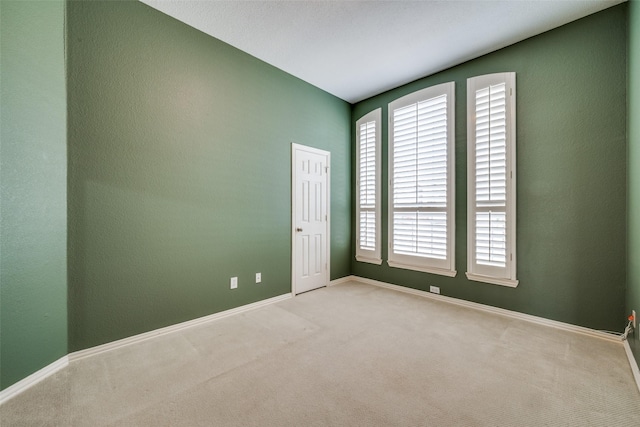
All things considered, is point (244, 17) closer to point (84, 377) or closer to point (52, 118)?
point (52, 118)

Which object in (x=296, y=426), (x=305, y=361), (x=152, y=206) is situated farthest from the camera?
(x=152, y=206)

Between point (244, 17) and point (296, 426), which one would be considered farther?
point (244, 17)

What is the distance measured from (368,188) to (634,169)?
274 cm

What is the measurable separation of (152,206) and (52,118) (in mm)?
904

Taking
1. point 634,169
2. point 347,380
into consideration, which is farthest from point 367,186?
point 347,380

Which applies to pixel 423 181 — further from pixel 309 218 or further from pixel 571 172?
pixel 309 218

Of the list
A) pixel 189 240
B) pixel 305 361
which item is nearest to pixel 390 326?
pixel 305 361

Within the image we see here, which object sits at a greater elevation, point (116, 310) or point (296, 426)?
point (116, 310)

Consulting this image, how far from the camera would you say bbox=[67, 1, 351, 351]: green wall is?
2074 mm

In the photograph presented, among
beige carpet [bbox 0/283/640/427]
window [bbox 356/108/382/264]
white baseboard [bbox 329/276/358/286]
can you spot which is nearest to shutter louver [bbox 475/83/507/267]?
beige carpet [bbox 0/283/640/427]

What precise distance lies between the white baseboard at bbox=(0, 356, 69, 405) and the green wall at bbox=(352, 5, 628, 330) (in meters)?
3.99

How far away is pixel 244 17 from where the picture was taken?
2469mm

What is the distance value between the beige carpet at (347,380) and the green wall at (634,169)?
49cm

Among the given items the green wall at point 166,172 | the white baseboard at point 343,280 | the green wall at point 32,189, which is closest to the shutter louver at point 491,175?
the white baseboard at point 343,280
